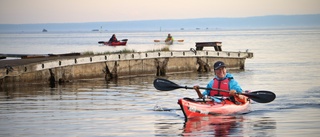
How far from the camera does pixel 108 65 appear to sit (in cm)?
3897

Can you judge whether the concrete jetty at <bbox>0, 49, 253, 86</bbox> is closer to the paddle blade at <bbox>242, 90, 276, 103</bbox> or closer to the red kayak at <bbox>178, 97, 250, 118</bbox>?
the red kayak at <bbox>178, 97, 250, 118</bbox>

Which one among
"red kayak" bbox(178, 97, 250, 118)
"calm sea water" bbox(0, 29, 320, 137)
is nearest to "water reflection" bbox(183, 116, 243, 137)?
"calm sea water" bbox(0, 29, 320, 137)

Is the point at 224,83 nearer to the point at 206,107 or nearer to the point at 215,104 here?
the point at 215,104

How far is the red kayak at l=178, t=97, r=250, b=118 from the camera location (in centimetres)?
2286

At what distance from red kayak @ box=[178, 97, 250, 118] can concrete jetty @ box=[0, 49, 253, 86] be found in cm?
1256

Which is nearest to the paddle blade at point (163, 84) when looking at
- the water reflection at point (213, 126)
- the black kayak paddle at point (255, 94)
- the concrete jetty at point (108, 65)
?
the black kayak paddle at point (255, 94)

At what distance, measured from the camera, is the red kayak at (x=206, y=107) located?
22859 mm

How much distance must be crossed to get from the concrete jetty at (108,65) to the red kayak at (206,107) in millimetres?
12560

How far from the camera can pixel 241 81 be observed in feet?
129

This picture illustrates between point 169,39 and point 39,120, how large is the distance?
86.5 metres

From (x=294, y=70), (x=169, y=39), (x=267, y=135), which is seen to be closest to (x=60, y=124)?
(x=267, y=135)

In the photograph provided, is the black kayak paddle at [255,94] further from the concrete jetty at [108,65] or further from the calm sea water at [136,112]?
the concrete jetty at [108,65]

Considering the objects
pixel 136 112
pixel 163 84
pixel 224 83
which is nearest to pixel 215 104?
pixel 224 83

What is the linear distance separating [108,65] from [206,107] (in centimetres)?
1627
